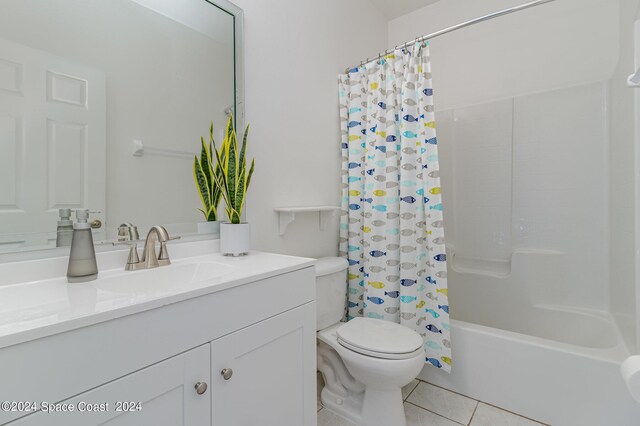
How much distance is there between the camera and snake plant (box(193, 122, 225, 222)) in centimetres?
130

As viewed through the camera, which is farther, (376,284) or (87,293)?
(376,284)

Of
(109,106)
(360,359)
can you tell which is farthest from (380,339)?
(109,106)

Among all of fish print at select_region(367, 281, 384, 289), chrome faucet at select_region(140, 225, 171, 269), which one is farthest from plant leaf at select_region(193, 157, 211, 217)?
fish print at select_region(367, 281, 384, 289)

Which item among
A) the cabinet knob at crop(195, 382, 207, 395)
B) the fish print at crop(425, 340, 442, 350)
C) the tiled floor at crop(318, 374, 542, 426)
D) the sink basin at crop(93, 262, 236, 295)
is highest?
the sink basin at crop(93, 262, 236, 295)

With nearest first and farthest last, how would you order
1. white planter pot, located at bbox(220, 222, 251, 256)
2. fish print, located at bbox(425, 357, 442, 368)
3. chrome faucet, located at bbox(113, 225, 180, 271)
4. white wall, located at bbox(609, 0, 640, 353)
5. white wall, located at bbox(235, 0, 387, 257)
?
chrome faucet, located at bbox(113, 225, 180, 271) → white planter pot, located at bbox(220, 222, 251, 256) → white wall, located at bbox(609, 0, 640, 353) → white wall, located at bbox(235, 0, 387, 257) → fish print, located at bbox(425, 357, 442, 368)

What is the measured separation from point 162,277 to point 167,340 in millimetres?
377

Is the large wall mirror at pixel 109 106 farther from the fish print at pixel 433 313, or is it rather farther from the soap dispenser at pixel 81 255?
the fish print at pixel 433 313

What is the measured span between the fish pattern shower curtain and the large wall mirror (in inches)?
33.1

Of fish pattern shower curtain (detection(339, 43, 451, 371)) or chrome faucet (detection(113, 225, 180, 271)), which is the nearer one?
chrome faucet (detection(113, 225, 180, 271))

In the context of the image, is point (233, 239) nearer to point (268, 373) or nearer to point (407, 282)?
point (268, 373)

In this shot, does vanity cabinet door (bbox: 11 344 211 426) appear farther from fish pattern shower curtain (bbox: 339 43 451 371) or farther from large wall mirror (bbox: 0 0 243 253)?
fish pattern shower curtain (bbox: 339 43 451 371)

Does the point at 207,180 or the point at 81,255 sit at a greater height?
the point at 207,180

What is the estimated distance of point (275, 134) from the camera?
1.61 meters

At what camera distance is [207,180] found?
4.28 ft
